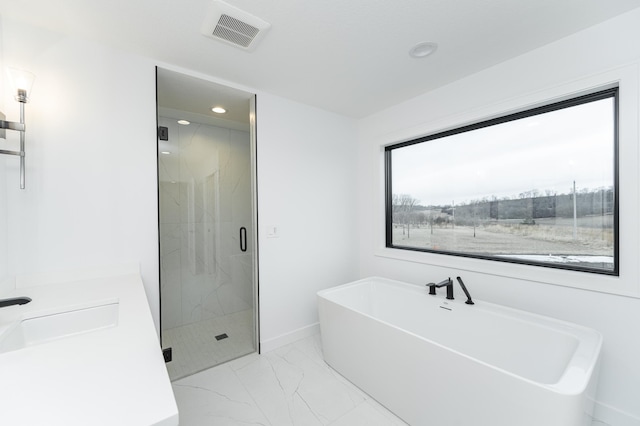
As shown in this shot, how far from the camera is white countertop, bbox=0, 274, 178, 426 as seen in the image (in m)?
0.59

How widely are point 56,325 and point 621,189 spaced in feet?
10.6

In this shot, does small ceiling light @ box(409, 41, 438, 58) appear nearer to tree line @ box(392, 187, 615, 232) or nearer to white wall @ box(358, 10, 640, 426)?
white wall @ box(358, 10, 640, 426)

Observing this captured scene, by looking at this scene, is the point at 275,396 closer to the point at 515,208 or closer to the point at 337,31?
the point at 515,208

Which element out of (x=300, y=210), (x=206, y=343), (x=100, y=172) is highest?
(x=100, y=172)

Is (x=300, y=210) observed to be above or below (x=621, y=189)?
below

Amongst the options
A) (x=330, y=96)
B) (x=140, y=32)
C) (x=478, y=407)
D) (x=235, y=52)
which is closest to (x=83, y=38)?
(x=140, y=32)

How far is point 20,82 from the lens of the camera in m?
1.45

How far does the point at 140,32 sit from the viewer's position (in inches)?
67.6

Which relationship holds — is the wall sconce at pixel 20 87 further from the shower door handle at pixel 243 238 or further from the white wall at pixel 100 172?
the shower door handle at pixel 243 238

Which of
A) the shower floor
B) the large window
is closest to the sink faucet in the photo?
the shower floor

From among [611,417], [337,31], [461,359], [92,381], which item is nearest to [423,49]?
[337,31]

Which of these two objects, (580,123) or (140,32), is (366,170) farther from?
(140,32)

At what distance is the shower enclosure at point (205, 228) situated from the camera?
2863 mm

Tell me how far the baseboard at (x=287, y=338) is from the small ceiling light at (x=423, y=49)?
2.76 meters
